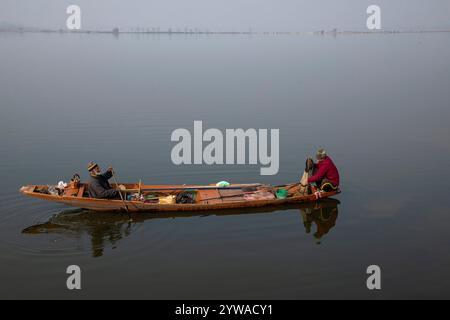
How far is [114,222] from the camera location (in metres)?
15.4

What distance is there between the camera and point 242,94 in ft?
128

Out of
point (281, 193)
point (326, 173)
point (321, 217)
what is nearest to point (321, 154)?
point (326, 173)

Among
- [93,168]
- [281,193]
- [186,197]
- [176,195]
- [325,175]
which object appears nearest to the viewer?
[93,168]

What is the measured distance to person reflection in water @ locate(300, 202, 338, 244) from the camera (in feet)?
50.4

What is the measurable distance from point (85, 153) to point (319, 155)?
35.5 feet

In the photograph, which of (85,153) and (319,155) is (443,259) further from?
(85,153)

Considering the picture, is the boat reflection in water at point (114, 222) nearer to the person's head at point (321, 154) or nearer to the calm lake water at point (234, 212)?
the calm lake water at point (234, 212)

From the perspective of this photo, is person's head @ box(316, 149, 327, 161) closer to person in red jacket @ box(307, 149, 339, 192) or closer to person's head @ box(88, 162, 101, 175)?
person in red jacket @ box(307, 149, 339, 192)

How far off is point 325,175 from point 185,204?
15.8 ft

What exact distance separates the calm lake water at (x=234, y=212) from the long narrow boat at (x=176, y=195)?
0.45 meters

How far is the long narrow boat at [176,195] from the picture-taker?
15.0m

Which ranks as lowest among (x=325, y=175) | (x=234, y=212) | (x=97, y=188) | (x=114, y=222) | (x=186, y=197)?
(x=114, y=222)

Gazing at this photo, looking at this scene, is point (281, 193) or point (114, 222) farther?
point (281, 193)

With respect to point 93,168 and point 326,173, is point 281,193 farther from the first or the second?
point 93,168
